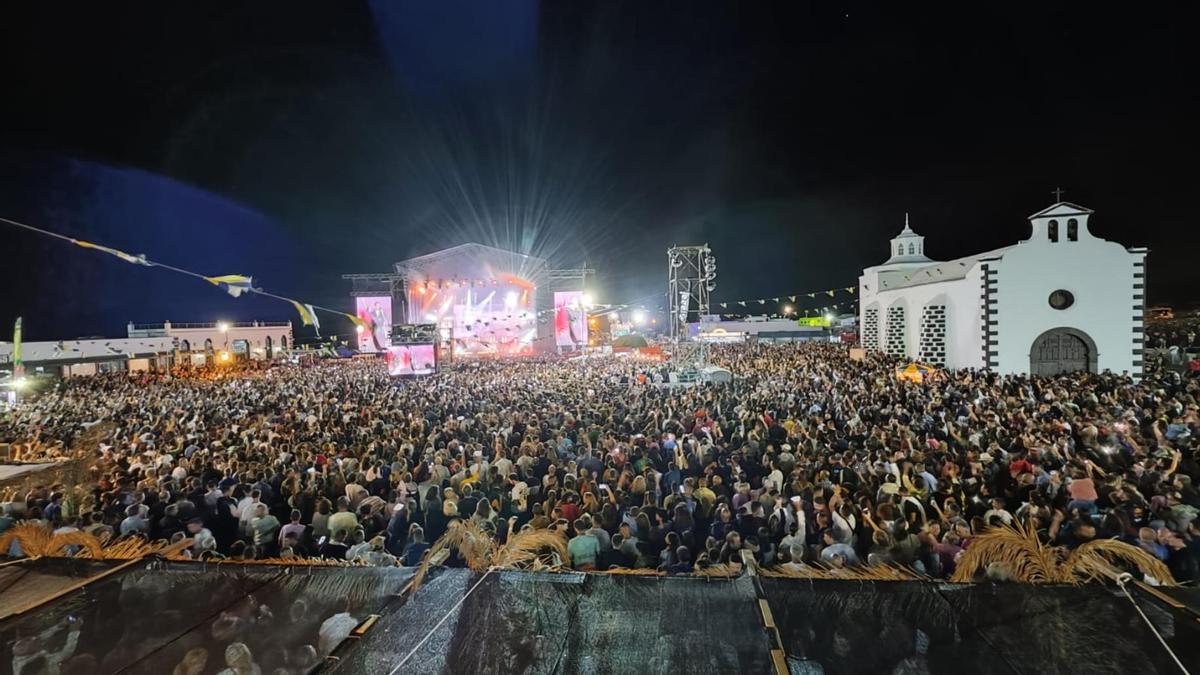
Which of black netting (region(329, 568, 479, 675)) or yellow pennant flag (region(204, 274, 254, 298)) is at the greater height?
yellow pennant flag (region(204, 274, 254, 298))

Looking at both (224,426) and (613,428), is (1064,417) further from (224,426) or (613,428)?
(224,426)

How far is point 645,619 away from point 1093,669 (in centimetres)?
172

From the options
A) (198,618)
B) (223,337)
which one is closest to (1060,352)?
(198,618)

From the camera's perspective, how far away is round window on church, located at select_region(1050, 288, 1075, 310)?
1730 cm

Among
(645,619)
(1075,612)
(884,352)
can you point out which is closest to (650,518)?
(645,619)

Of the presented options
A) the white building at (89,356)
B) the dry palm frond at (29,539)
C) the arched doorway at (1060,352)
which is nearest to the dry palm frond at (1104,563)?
the dry palm frond at (29,539)

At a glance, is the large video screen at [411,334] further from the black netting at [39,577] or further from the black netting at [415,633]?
the black netting at [415,633]

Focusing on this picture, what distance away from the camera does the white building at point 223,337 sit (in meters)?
44.0

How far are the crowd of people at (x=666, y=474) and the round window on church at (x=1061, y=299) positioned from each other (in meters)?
3.69

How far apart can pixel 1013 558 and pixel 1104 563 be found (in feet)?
1.12

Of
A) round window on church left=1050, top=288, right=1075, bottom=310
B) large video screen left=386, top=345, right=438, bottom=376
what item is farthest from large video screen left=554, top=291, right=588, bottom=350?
round window on church left=1050, top=288, right=1075, bottom=310

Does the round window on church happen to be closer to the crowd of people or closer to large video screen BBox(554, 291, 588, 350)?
the crowd of people

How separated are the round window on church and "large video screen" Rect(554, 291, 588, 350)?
26.2 m

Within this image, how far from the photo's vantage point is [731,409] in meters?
12.3
